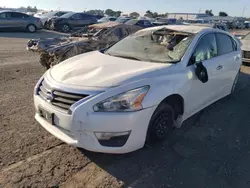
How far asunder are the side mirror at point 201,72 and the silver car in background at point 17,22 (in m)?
18.3

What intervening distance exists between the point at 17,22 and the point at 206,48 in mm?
18049

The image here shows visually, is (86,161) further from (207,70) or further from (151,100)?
(207,70)

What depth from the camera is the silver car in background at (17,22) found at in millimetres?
18703

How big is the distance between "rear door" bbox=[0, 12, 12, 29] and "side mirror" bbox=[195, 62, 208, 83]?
1836 cm

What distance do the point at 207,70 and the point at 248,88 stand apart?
310 centimetres

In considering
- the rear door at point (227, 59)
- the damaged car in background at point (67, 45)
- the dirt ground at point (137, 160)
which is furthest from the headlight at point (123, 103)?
the damaged car in background at point (67, 45)

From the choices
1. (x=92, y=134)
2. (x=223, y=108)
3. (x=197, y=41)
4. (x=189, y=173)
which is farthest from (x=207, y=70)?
(x=92, y=134)

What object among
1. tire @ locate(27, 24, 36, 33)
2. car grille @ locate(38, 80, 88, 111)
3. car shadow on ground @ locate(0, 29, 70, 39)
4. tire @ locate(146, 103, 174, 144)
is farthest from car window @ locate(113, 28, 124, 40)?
tire @ locate(27, 24, 36, 33)

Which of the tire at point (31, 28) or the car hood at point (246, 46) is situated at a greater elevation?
the car hood at point (246, 46)

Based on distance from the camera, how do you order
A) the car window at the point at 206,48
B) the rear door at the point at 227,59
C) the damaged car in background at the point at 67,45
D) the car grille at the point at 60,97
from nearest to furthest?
1. the car grille at the point at 60,97
2. the car window at the point at 206,48
3. the rear door at the point at 227,59
4. the damaged car in background at the point at 67,45

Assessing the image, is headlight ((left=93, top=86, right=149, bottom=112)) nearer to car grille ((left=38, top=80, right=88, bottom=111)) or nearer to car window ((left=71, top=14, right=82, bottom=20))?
car grille ((left=38, top=80, right=88, bottom=111))

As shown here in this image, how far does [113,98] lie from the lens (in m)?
2.76

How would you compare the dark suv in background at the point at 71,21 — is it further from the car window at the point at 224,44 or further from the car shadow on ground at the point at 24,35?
the car window at the point at 224,44

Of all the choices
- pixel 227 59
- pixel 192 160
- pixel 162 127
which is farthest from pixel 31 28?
pixel 192 160
